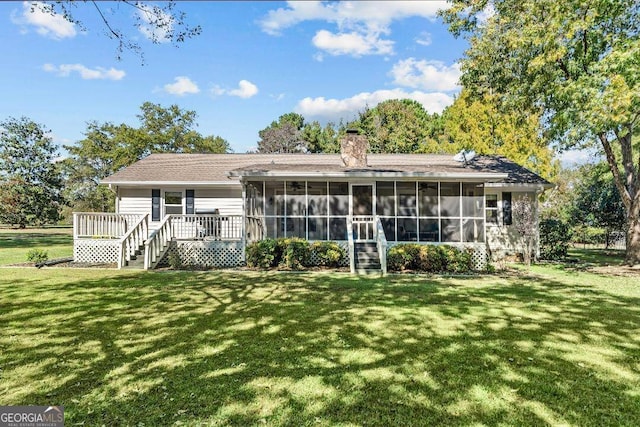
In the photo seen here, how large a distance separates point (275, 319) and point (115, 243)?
985 cm

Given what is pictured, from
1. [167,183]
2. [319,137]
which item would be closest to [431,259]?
[167,183]

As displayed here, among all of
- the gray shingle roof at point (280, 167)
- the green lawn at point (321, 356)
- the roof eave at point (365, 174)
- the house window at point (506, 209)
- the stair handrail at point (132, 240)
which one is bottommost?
the green lawn at point (321, 356)

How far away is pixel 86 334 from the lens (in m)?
5.13

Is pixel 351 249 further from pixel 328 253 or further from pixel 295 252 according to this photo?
pixel 295 252

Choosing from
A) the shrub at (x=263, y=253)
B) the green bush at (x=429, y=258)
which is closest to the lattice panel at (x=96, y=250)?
the shrub at (x=263, y=253)

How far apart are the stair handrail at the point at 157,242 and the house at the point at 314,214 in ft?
0.11

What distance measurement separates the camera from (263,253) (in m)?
12.3

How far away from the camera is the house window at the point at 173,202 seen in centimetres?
1636

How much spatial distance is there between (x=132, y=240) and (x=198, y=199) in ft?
14.1

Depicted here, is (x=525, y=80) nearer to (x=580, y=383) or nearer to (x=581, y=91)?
(x=581, y=91)

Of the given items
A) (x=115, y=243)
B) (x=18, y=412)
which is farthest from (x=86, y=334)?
(x=115, y=243)

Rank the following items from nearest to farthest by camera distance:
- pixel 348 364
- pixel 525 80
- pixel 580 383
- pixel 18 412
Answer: pixel 18 412
pixel 580 383
pixel 348 364
pixel 525 80

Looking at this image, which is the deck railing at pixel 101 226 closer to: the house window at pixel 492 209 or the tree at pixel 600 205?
the house window at pixel 492 209

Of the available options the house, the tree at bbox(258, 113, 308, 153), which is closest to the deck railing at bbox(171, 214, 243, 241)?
the house
